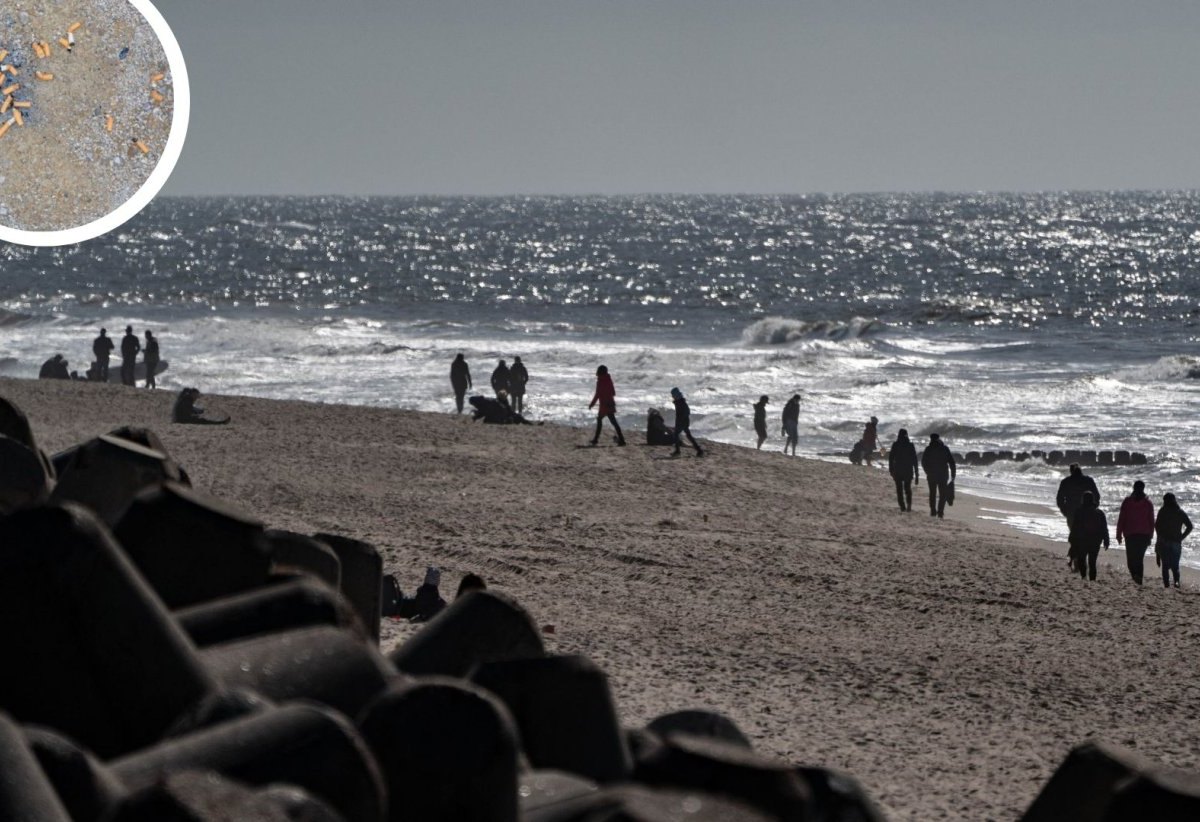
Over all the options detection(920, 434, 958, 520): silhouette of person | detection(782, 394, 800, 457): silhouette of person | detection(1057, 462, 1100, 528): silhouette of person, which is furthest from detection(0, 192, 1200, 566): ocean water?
detection(1057, 462, 1100, 528): silhouette of person

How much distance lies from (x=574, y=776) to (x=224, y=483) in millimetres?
11133

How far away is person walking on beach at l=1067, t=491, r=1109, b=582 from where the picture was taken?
1389 cm

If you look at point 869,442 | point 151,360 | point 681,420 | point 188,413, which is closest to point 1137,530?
point 681,420

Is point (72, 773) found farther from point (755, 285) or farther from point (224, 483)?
→ point (755, 285)

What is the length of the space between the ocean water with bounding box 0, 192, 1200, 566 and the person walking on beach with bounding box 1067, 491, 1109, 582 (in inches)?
146

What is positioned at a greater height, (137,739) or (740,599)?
(137,739)

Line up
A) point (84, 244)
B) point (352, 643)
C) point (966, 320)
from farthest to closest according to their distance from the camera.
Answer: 1. point (84, 244)
2. point (966, 320)
3. point (352, 643)

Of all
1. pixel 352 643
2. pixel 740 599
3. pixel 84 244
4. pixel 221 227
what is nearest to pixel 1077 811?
pixel 352 643

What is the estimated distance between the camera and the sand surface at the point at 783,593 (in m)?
8.38

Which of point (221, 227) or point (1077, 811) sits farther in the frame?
A: point (221, 227)

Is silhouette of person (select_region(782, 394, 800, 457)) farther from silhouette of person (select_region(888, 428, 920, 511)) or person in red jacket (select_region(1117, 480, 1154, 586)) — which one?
person in red jacket (select_region(1117, 480, 1154, 586))

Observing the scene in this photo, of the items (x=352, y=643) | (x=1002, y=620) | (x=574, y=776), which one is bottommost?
(x=1002, y=620)

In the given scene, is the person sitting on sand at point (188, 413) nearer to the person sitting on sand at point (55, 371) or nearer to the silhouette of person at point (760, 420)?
the silhouette of person at point (760, 420)

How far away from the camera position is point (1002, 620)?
11.5 metres
